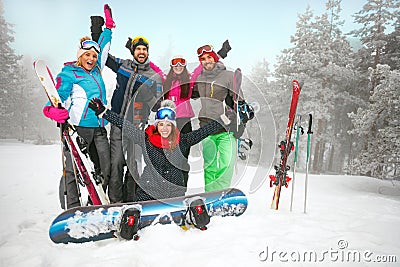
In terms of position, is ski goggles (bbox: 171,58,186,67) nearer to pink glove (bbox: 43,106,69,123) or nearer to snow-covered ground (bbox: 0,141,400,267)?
pink glove (bbox: 43,106,69,123)

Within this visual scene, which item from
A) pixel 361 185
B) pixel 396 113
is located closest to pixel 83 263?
pixel 396 113

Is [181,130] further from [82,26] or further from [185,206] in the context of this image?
[82,26]

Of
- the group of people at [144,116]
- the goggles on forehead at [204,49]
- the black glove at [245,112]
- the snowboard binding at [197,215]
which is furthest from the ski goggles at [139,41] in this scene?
the snowboard binding at [197,215]

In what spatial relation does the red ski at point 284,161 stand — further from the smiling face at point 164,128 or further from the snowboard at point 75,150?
the snowboard at point 75,150

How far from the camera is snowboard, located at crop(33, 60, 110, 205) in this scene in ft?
9.97

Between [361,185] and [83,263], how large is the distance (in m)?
9.58

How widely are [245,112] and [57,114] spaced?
241cm

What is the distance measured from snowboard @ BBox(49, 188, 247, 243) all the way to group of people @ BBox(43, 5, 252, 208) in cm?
25

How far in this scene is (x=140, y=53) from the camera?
3.51 meters

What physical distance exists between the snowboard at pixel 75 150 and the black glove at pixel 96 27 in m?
0.79

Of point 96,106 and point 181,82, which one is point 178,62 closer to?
point 181,82

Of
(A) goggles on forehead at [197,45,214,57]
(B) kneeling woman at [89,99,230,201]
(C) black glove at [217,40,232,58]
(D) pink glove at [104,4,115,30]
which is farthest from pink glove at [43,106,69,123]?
→ (C) black glove at [217,40,232,58]

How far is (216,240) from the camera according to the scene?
8.84ft

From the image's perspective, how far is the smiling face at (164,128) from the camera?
303 centimetres
